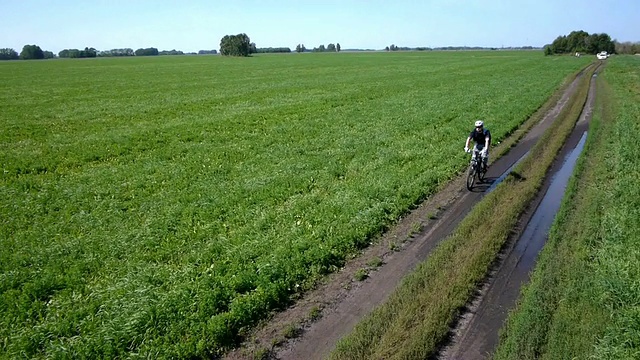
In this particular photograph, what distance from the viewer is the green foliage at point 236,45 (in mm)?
149375

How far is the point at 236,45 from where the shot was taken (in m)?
149

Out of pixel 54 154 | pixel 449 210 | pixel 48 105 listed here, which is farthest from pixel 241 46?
pixel 449 210

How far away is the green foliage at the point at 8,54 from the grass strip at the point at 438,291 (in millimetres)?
222747

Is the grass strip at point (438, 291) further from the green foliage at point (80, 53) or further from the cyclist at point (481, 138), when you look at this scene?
the green foliage at point (80, 53)

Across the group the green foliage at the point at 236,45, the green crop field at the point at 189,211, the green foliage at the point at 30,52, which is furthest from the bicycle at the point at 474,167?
the green foliage at the point at 30,52

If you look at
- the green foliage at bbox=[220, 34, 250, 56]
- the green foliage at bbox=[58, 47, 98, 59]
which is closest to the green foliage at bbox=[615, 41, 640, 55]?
the green foliage at bbox=[220, 34, 250, 56]

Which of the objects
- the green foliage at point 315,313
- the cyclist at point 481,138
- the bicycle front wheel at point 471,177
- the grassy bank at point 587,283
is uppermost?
the cyclist at point 481,138

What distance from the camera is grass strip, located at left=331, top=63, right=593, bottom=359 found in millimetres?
6265

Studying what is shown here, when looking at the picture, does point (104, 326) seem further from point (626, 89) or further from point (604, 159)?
point (626, 89)

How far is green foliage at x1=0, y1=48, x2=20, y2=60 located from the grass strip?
22275 centimetres

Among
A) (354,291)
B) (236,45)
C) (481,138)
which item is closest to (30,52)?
(236,45)

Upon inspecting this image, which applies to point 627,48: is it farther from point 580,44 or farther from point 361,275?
point 361,275

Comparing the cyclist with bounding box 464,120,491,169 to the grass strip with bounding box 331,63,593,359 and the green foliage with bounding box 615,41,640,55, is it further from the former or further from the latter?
the green foliage with bounding box 615,41,640,55

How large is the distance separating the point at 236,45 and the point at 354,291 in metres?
154
